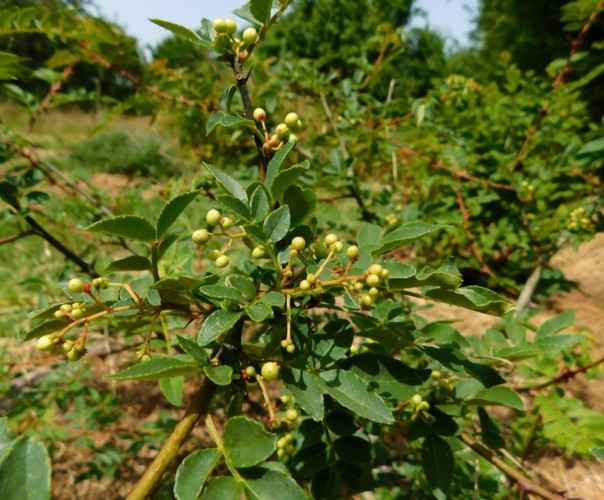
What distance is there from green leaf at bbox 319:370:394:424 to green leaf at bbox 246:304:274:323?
4.3 inches

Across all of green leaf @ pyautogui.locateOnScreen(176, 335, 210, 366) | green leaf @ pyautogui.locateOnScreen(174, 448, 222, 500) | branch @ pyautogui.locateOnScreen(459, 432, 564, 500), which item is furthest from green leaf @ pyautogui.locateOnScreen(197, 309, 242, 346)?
branch @ pyautogui.locateOnScreen(459, 432, 564, 500)

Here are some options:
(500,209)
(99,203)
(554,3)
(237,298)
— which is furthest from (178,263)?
(554,3)

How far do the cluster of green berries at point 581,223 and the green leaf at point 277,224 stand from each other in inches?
53.2

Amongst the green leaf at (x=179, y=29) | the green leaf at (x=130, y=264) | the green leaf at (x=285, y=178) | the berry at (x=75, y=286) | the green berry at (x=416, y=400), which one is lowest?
the green berry at (x=416, y=400)

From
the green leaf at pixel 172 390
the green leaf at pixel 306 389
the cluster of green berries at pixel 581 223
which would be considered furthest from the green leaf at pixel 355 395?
the cluster of green berries at pixel 581 223

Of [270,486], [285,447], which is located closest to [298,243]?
[270,486]

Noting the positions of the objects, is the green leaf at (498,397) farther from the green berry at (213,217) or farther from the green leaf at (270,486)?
the green berry at (213,217)

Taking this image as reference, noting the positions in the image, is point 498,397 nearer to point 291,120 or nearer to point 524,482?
point 524,482

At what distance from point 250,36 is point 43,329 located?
1.41ft

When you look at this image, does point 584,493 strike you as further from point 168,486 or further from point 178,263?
point 178,263

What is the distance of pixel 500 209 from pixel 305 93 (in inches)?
70.2

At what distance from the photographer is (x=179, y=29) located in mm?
469

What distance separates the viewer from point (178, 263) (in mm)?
→ 969

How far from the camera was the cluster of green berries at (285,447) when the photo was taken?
79cm
